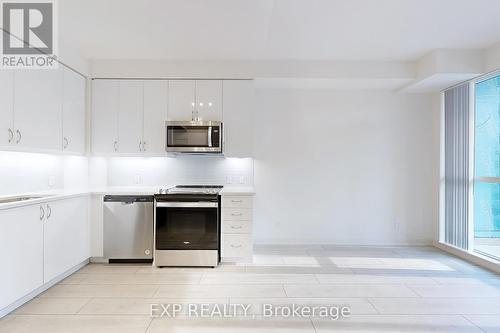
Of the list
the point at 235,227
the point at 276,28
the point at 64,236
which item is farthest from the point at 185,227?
the point at 276,28

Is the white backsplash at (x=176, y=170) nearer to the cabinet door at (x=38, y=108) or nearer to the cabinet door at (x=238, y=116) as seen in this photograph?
the cabinet door at (x=238, y=116)

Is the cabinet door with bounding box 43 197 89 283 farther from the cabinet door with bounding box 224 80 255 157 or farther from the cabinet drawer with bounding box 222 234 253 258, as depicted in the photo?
the cabinet door with bounding box 224 80 255 157

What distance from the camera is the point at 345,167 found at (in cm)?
484

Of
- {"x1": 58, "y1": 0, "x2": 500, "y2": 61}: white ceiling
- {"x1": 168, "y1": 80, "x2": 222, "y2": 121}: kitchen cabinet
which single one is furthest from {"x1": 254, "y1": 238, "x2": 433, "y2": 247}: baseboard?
{"x1": 58, "y1": 0, "x2": 500, "y2": 61}: white ceiling

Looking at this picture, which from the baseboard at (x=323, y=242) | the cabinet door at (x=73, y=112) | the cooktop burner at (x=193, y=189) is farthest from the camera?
the baseboard at (x=323, y=242)

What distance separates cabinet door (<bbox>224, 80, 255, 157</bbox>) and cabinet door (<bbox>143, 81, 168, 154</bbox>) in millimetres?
798

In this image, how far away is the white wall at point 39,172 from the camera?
304cm

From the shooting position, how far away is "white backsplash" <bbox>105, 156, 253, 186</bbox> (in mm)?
4500

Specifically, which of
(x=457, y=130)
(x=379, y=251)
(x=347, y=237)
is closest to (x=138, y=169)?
(x=347, y=237)

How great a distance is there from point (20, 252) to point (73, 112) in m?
1.76

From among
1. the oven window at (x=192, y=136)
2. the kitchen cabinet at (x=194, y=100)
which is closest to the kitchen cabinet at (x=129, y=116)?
the kitchen cabinet at (x=194, y=100)

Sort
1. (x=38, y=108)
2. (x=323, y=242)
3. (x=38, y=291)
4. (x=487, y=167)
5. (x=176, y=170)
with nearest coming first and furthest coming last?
(x=38, y=291)
(x=38, y=108)
(x=487, y=167)
(x=176, y=170)
(x=323, y=242)

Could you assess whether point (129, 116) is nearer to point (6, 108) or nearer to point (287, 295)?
point (6, 108)

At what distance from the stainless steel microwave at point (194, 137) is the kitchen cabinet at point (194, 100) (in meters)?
0.19
